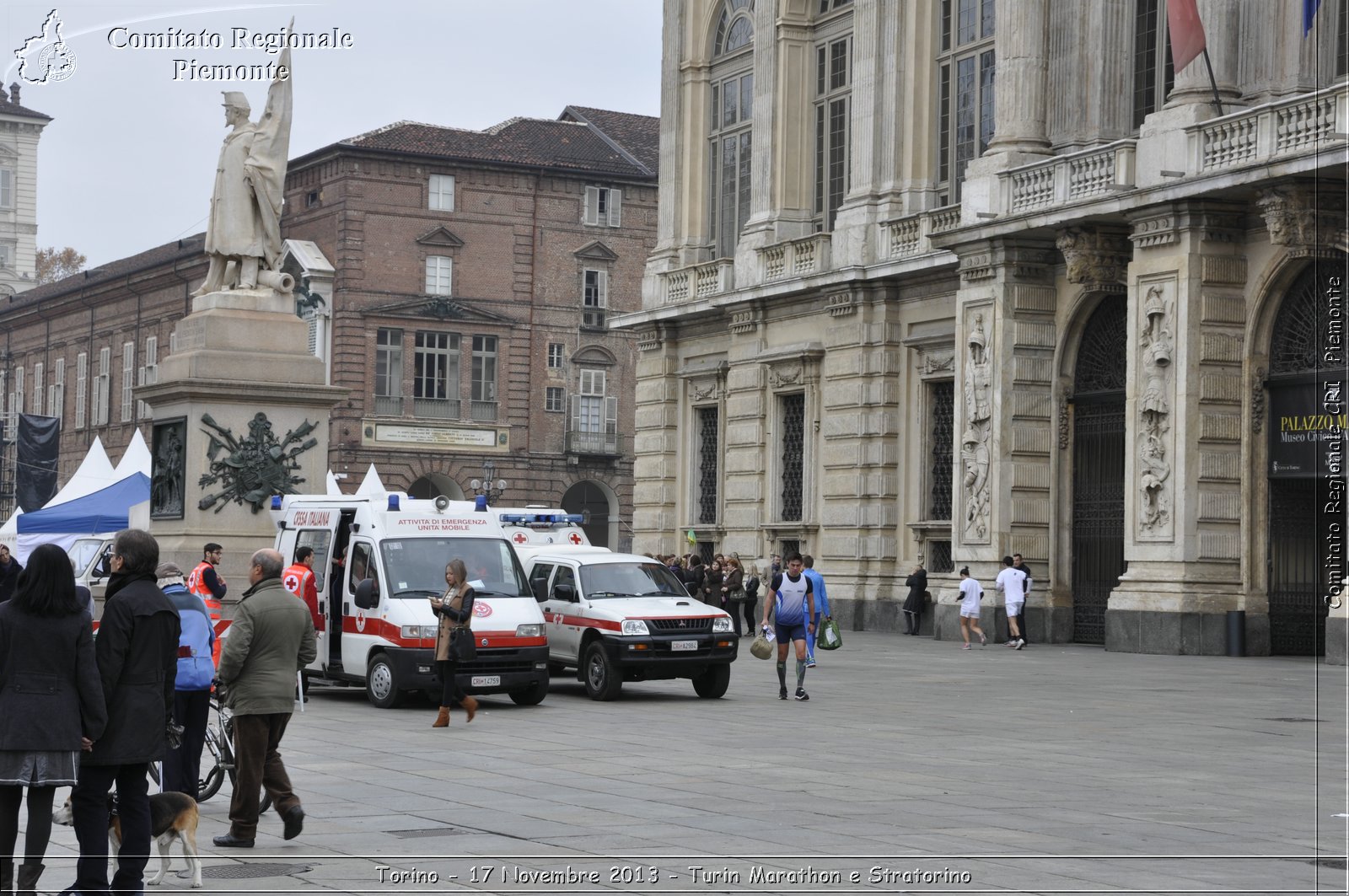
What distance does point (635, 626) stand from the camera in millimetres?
22984

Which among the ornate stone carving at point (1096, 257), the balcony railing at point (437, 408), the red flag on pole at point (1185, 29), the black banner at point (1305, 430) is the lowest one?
the black banner at point (1305, 430)

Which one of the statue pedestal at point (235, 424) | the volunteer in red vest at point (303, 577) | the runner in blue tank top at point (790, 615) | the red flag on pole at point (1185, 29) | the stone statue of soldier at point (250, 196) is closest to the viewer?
the volunteer in red vest at point (303, 577)

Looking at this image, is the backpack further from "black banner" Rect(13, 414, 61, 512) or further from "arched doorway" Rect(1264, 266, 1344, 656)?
"black banner" Rect(13, 414, 61, 512)

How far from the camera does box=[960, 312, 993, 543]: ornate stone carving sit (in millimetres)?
36031

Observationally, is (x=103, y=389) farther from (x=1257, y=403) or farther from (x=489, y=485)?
(x=1257, y=403)

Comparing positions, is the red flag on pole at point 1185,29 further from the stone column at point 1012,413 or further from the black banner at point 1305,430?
the stone column at point 1012,413

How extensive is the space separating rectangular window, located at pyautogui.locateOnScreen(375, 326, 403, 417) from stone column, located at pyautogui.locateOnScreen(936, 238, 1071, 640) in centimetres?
3988

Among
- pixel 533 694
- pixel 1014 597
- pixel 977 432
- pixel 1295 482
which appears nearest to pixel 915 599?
pixel 977 432

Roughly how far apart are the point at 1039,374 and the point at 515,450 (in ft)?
135

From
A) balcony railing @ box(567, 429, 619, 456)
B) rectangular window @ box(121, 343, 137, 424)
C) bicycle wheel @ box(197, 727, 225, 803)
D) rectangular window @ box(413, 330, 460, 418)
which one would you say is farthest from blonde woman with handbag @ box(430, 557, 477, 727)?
rectangular window @ box(121, 343, 137, 424)

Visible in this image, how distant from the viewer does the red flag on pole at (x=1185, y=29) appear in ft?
99.0

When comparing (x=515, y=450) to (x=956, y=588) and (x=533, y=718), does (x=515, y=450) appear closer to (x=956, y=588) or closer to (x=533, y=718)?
(x=956, y=588)

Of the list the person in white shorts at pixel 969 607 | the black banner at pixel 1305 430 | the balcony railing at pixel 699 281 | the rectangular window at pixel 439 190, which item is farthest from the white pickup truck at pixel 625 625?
the rectangular window at pixel 439 190

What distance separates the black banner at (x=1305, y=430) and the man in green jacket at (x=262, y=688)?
2009 centimetres
